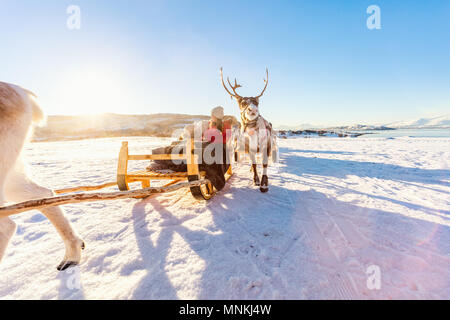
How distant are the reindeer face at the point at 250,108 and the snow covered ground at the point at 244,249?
192 cm

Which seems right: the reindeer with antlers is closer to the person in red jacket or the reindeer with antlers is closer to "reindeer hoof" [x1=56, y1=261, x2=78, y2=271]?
the person in red jacket

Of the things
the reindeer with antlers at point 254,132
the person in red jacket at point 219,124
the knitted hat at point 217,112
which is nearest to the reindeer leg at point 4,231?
the person in red jacket at point 219,124

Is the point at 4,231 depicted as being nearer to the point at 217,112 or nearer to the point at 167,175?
the point at 167,175

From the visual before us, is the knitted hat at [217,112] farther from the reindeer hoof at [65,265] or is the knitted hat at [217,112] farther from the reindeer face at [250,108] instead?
the reindeer hoof at [65,265]

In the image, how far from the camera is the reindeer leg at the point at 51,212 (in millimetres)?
1692

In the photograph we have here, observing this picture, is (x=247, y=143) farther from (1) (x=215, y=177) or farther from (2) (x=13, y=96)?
(2) (x=13, y=96)

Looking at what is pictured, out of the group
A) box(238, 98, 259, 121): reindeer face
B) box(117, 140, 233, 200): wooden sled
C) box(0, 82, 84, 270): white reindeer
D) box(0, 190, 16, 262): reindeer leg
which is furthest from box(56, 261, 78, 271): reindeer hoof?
box(238, 98, 259, 121): reindeer face

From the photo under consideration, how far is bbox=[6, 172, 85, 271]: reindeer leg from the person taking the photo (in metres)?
1.69

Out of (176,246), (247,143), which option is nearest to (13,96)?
(176,246)

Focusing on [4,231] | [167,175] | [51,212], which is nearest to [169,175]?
[167,175]

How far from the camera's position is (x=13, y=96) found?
1467 mm

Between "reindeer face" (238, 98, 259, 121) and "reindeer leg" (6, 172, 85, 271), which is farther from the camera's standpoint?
"reindeer face" (238, 98, 259, 121)

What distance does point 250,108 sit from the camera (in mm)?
4082

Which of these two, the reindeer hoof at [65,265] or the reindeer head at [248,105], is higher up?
the reindeer head at [248,105]
